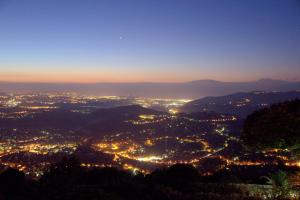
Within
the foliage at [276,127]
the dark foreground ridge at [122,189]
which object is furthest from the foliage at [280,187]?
the foliage at [276,127]

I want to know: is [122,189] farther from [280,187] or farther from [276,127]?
[276,127]

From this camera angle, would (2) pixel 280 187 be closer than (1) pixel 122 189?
No

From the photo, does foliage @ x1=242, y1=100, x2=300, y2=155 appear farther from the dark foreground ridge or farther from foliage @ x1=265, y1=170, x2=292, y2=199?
the dark foreground ridge

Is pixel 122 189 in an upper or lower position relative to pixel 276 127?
lower

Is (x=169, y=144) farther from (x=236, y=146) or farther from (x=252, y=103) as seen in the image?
(x=252, y=103)

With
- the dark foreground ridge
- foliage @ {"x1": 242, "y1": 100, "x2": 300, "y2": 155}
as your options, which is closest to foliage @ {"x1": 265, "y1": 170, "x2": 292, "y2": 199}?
the dark foreground ridge

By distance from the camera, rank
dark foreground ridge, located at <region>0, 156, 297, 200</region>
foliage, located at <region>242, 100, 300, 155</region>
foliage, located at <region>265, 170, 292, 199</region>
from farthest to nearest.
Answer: foliage, located at <region>242, 100, 300, 155</region>
foliage, located at <region>265, 170, 292, 199</region>
dark foreground ridge, located at <region>0, 156, 297, 200</region>

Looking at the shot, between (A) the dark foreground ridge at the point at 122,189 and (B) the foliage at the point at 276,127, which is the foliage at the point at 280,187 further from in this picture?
(B) the foliage at the point at 276,127

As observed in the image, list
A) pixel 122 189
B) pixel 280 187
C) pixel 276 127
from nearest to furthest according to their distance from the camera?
pixel 122 189 → pixel 280 187 → pixel 276 127

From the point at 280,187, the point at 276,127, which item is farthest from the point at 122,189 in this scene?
the point at 276,127

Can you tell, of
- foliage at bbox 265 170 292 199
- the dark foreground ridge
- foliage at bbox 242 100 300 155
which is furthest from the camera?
foliage at bbox 242 100 300 155

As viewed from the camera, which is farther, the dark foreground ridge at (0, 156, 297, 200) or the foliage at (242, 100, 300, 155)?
the foliage at (242, 100, 300, 155)
